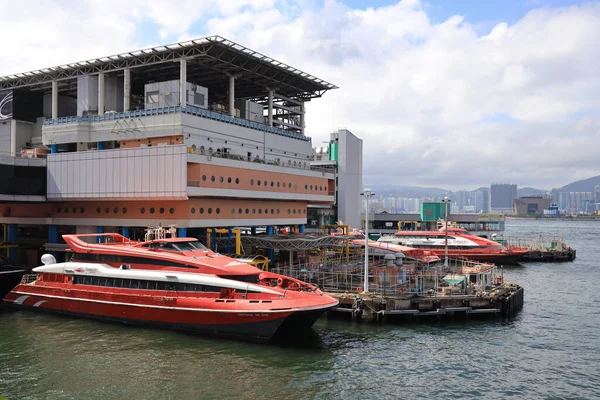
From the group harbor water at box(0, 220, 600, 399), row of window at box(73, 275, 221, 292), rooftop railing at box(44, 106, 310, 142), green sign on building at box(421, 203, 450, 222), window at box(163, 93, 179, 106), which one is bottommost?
harbor water at box(0, 220, 600, 399)

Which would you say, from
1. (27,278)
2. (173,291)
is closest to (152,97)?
(27,278)

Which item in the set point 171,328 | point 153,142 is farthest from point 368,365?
point 153,142

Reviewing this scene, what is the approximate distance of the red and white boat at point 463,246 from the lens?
75688 millimetres

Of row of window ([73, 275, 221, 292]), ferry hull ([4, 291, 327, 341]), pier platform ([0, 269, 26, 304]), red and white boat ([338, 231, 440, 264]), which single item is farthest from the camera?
red and white boat ([338, 231, 440, 264])

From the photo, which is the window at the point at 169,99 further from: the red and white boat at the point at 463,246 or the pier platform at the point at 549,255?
the pier platform at the point at 549,255

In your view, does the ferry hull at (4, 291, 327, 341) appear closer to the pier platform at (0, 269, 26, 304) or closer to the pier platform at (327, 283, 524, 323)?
the pier platform at (0, 269, 26, 304)

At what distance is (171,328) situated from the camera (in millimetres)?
31562

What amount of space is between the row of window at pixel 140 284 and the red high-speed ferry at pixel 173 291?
0.20 ft

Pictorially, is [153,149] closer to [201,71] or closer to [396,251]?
[201,71]

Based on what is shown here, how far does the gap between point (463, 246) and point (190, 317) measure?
56.7 meters

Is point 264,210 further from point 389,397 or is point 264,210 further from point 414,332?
point 389,397

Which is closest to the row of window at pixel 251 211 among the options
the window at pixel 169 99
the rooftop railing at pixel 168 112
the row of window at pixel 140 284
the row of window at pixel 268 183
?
the row of window at pixel 268 183

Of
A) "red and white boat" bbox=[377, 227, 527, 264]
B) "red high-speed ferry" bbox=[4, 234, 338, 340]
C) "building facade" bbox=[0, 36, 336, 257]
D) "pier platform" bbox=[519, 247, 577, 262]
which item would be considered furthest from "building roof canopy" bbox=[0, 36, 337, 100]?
"pier platform" bbox=[519, 247, 577, 262]

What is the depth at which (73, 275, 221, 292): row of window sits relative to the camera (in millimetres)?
31175
